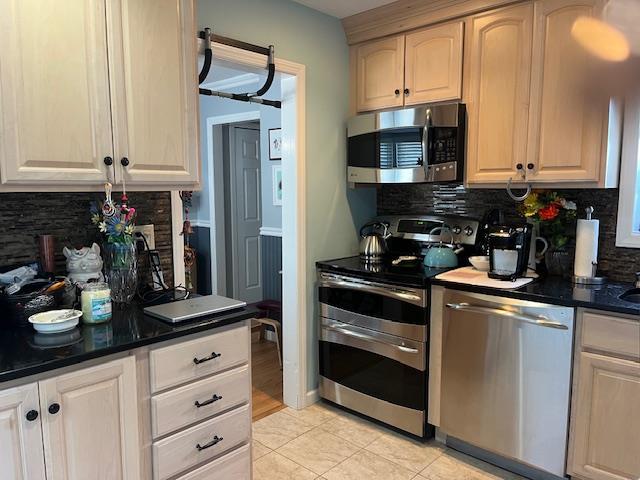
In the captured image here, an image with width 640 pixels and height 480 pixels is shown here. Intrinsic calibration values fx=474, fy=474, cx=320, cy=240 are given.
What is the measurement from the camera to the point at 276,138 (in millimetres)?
4023

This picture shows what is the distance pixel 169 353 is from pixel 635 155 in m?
2.29

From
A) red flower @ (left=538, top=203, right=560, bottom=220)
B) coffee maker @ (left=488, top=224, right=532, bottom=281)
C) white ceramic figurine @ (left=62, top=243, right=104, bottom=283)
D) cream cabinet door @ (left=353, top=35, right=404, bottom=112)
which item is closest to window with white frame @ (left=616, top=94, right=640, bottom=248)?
red flower @ (left=538, top=203, right=560, bottom=220)

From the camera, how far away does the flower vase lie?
193 cm

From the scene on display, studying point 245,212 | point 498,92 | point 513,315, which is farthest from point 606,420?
point 245,212

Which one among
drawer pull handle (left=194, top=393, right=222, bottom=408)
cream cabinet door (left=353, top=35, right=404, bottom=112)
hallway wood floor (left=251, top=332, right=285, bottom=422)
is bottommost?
hallway wood floor (left=251, top=332, right=285, bottom=422)

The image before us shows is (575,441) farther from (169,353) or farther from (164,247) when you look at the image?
(164,247)

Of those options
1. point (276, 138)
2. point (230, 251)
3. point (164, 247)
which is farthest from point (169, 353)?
point (230, 251)

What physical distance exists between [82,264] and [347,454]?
164cm

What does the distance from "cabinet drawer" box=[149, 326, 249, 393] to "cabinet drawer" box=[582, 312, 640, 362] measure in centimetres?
144

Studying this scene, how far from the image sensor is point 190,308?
6.05 ft

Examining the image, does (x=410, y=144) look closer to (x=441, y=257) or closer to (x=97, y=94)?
(x=441, y=257)

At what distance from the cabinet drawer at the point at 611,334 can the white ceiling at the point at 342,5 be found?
2.02m

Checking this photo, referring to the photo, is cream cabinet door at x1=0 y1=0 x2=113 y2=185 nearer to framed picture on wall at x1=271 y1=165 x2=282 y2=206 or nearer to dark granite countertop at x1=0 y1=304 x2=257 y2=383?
dark granite countertop at x1=0 y1=304 x2=257 y2=383

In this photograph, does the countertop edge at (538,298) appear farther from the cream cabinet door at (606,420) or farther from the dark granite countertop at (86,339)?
the dark granite countertop at (86,339)
